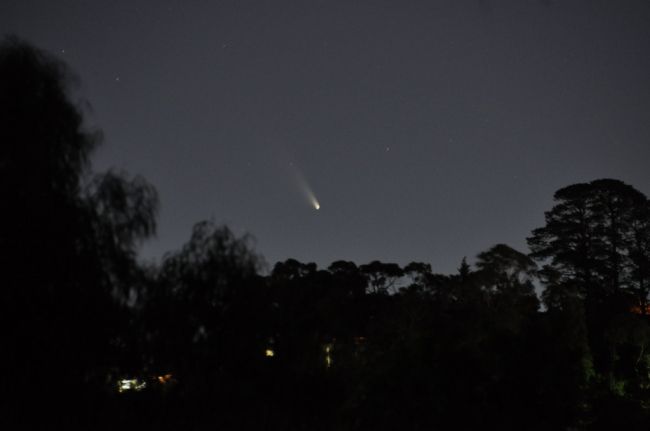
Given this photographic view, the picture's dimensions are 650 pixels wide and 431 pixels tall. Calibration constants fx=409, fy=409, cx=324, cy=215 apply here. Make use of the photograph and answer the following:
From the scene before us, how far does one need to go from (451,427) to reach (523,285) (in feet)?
24.2

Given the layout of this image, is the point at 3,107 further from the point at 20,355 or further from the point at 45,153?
the point at 20,355

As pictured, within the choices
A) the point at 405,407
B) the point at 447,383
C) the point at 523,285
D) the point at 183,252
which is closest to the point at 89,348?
the point at 183,252

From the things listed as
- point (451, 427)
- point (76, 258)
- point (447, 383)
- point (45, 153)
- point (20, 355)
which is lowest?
point (451, 427)

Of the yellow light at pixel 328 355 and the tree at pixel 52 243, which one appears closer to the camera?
the tree at pixel 52 243

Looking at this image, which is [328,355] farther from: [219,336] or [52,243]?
[52,243]

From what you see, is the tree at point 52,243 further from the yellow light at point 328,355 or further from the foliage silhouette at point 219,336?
the yellow light at point 328,355

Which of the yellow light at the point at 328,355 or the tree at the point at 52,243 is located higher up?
the tree at the point at 52,243

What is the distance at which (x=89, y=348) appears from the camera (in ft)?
33.0

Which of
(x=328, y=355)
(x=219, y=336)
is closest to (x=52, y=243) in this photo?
(x=219, y=336)

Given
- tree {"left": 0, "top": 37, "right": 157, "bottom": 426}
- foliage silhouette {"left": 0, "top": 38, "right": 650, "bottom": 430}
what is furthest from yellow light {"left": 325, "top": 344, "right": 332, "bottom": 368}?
tree {"left": 0, "top": 37, "right": 157, "bottom": 426}

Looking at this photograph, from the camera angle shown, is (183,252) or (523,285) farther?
(523,285)

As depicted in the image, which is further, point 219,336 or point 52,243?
point 219,336

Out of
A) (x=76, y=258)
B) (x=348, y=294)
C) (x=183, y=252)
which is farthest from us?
(x=348, y=294)

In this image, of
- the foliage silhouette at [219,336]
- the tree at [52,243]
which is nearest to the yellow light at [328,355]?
the foliage silhouette at [219,336]
